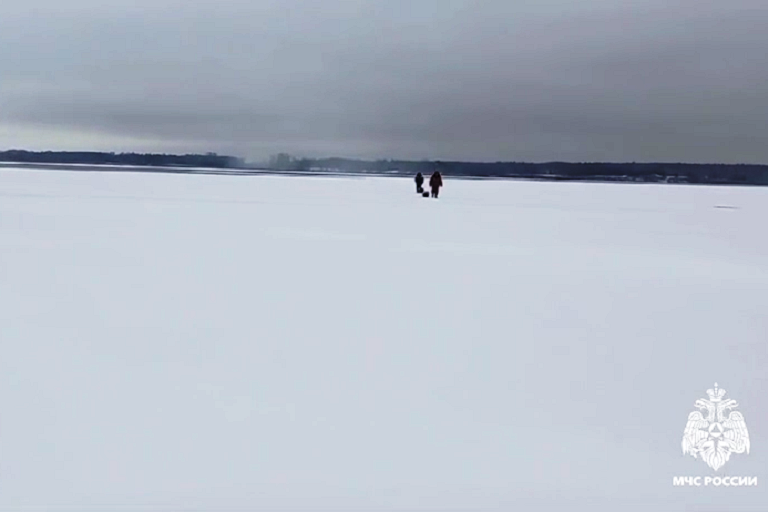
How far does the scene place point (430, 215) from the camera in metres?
17.1

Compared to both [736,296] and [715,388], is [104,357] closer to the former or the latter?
[715,388]

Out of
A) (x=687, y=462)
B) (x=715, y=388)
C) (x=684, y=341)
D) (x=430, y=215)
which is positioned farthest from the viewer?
(x=430, y=215)

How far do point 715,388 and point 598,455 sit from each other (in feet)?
4.32

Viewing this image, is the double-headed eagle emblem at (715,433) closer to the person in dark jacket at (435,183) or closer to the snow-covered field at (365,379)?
the snow-covered field at (365,379)

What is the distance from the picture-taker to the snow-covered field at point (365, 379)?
3148mm

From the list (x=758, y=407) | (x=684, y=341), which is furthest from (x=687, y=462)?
(x=684, y=341)

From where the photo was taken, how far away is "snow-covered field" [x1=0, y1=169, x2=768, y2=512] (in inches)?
124

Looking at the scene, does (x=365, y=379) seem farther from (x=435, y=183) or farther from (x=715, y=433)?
(x=435, y=183)

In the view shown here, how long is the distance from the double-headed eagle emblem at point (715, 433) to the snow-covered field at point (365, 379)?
6 centimetres

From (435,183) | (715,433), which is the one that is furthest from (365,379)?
(435,183)

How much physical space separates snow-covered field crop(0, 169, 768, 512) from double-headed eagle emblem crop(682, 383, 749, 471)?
60mm

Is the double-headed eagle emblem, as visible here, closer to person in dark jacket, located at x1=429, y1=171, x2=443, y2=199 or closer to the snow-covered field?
the snow-covered field

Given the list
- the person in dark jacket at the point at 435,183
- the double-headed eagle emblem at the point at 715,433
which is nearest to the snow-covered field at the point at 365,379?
the double-headed eagle emblem at the point at 715,433

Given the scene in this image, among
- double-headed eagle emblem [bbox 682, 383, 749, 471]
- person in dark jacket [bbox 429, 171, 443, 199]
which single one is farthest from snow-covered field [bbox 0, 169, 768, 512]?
person in dark jacket [bbox 429, 171, 443, 199]
